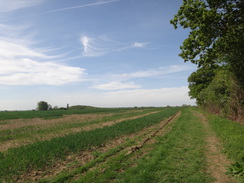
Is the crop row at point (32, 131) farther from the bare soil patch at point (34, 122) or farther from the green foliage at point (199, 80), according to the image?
the green foliage at point (199, 80)

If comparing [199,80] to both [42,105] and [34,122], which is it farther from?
[42,105]

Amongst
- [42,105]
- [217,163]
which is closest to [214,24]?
[217,163]

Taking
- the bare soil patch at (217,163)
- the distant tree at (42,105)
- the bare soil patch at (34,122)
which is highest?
the distant tree at (42,105)

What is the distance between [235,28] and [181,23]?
2.66m

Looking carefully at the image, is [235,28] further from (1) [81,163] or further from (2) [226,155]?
(1) [81,163]

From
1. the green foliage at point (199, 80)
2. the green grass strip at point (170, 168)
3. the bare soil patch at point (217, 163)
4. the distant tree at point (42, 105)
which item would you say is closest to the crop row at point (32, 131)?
the green grass strip at point (170, 168)

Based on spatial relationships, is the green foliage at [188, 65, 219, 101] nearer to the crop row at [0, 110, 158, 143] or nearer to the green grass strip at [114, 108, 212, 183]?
the crop row at [0, 110, 158, 143]

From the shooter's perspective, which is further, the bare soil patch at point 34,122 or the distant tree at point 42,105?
the distant tree at point 42,105

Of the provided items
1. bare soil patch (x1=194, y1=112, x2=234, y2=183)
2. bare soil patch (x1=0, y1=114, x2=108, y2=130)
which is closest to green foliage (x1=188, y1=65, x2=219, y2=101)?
bare soil patch (x1=0, y1=114, x2=108, y2=130)

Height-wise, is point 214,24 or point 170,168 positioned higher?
point 214,24

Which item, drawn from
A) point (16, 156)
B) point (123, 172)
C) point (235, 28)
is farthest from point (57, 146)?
point (235, 28)

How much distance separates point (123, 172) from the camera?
7.34 metres

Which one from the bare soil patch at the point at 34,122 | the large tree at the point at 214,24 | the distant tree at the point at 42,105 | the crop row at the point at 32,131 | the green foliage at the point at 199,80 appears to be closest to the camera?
the large tree at the point at 214,24

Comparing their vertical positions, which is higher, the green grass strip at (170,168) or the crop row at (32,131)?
the crop row at (32,131)
